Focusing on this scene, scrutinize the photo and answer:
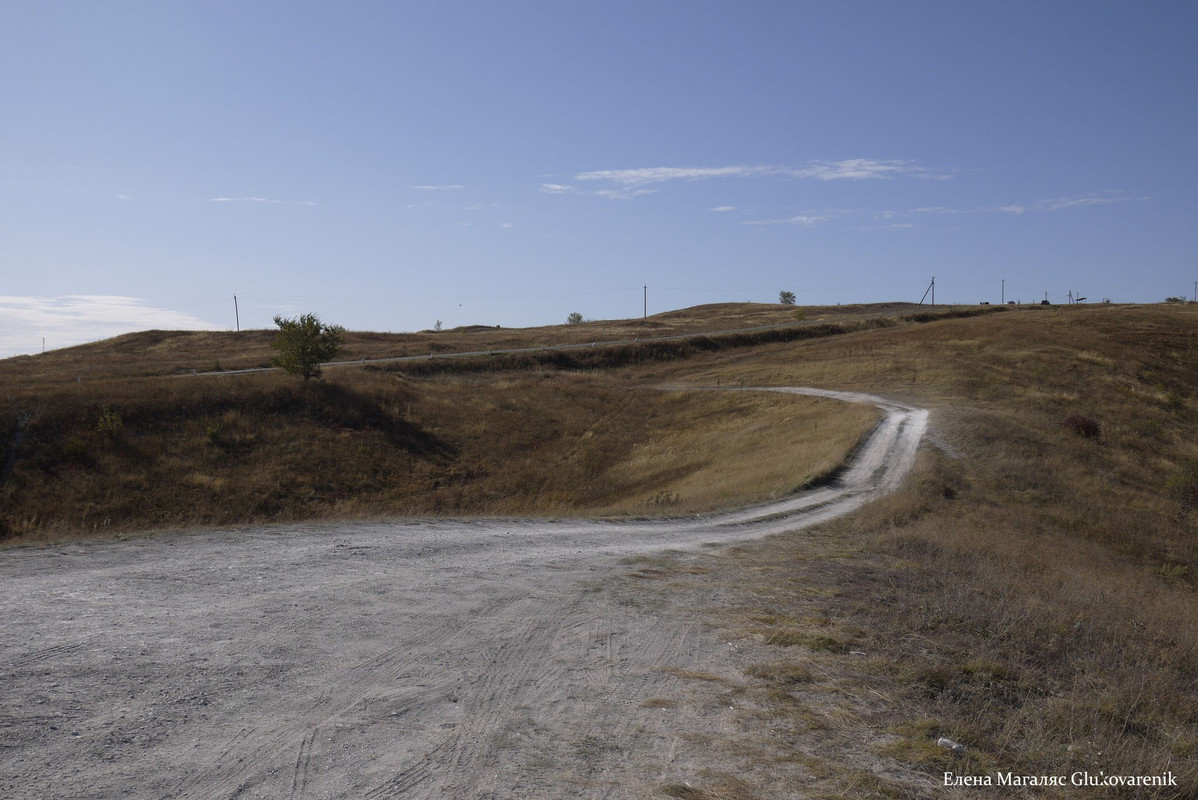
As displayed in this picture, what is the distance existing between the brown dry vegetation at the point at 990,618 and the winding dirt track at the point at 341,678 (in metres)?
0.97

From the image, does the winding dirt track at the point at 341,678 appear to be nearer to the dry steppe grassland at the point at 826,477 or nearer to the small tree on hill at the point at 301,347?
the dry steppe grassland at the point at 826,477

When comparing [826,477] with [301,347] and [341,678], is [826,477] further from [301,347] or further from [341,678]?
[301,347]

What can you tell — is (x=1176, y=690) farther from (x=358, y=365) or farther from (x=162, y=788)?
(x=358, y=365)

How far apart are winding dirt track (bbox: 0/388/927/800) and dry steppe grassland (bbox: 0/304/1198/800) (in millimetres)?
829

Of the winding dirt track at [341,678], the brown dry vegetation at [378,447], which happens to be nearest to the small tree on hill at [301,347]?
the brown dry vegetation at [378,447]

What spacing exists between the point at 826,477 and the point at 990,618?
1468 centimetres

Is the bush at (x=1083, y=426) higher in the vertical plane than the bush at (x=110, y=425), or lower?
lower

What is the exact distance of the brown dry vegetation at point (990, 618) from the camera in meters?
5.82

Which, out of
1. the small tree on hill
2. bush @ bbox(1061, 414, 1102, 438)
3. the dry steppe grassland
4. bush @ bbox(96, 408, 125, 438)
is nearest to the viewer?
the dry steppe grassland

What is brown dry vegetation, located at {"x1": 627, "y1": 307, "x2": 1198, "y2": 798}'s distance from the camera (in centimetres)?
582

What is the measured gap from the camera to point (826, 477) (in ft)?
76.7

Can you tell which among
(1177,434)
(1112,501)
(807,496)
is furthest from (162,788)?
(1177,434)

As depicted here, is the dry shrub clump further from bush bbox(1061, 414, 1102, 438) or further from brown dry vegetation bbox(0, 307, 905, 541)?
bush bbox(1061, 414, 1102, 438)

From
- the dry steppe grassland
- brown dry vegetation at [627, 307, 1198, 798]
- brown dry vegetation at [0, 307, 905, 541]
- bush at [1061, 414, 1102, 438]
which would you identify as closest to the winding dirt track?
the dry steppe grassland
